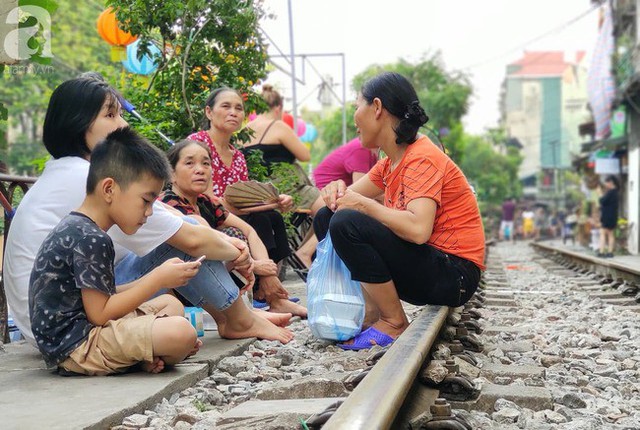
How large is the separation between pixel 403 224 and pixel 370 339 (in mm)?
589

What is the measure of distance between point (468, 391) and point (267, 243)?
3.33 meters

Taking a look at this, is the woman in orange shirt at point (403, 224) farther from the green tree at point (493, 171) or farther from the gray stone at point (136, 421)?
the green tree at point (493, 171)

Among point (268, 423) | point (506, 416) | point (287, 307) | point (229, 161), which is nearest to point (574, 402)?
point (506, 416)

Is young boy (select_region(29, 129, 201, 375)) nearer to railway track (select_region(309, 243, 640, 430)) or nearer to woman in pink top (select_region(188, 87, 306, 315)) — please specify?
railway track (select_region(309, 243, 640, 430))

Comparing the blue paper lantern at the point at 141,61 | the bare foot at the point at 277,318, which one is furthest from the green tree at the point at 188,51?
the bare foot at the point at 277,318

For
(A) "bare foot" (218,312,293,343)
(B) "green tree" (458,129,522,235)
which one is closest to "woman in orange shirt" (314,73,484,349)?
(A) "bare foot" (218,312,293,343)

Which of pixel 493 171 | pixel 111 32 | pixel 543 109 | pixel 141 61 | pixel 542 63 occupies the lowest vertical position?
pixel 493 171

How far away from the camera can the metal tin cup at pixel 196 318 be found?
14.9ft

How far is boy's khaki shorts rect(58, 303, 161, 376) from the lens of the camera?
3.33 m

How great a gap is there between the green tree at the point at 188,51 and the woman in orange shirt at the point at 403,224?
2.87 metres

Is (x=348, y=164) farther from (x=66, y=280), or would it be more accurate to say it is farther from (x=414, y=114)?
(x=66, y=280)

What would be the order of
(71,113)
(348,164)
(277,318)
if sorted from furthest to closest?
(348,164), (277,318), (71,113)

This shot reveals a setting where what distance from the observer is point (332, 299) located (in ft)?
14.3

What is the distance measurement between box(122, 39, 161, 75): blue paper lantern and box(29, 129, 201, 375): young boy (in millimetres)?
4246
